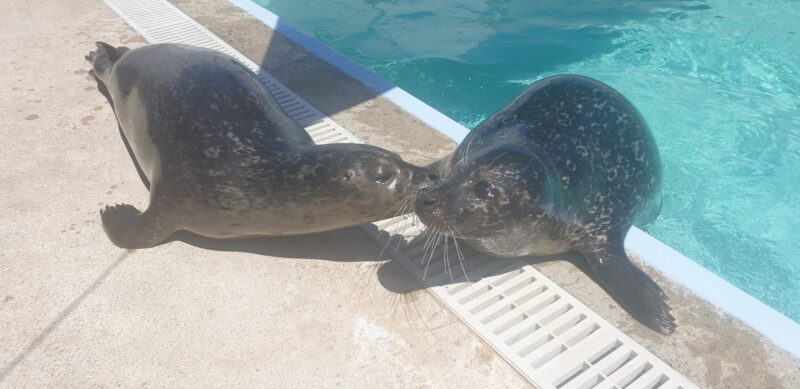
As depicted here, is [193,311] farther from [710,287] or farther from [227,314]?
[710,287]

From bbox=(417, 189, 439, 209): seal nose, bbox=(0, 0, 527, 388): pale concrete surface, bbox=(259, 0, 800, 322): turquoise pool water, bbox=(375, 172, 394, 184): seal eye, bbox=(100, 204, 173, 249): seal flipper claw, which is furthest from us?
bbox=(259, 0, 800, 322): turquoise pool water

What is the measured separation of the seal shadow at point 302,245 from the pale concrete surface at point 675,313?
0.30 m

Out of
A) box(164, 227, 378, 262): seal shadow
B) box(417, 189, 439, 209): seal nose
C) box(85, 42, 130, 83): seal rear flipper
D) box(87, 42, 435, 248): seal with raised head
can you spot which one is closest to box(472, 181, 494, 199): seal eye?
box(417, 189, 439, 209): seal nose

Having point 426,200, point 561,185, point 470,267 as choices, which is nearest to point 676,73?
point 561,185

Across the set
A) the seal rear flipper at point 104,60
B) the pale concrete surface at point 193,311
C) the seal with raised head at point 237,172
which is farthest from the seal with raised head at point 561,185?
the seal rear flipper at point 104,60

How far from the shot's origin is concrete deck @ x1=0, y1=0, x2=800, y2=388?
2.66 meters

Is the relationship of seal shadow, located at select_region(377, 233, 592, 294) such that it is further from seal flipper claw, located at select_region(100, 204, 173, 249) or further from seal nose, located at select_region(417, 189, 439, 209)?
seal flipper claw, located at select_region(100, 204, 173, 249)

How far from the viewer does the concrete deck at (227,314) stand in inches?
105

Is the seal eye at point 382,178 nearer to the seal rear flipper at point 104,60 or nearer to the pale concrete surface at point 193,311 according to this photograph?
the pale concrete surface at point 193,311

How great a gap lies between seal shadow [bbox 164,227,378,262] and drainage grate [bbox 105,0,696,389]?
13 cm

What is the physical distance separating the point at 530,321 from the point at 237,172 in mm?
1724

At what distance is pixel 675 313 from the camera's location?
303 cm

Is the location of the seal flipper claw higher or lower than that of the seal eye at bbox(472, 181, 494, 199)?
lower

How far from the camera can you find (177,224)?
3350 millimetres
